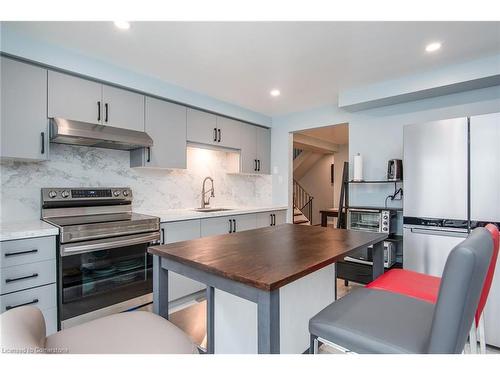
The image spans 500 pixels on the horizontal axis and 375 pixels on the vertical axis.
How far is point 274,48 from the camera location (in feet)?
7.13

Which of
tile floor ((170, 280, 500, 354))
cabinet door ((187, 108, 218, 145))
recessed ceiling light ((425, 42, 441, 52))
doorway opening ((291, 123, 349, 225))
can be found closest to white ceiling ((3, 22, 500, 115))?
recessed ceiling light ((425, 42, 441, 52))


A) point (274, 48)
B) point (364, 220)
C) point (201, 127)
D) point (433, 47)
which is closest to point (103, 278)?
point (201, 127)

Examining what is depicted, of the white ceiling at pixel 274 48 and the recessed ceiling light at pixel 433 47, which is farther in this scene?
the recessed ceiling light at pixel 433 47

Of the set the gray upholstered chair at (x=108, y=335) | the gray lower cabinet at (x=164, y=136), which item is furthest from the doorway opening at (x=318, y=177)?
the gray upholstered chair at (x=108, y=335)

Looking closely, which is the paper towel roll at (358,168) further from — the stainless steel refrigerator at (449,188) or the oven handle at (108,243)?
the oven handle at (108,243)

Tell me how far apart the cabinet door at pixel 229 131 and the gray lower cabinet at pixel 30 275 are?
7.34 feet

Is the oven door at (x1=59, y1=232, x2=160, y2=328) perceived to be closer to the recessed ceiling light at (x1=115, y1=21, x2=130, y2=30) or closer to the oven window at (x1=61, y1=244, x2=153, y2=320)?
the oven window at (x1=61, y1=244, x2=153, y2=320)

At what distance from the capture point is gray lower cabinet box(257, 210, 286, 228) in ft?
12.1

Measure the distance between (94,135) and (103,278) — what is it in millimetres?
1216

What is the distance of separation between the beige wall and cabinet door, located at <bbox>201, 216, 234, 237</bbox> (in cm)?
486

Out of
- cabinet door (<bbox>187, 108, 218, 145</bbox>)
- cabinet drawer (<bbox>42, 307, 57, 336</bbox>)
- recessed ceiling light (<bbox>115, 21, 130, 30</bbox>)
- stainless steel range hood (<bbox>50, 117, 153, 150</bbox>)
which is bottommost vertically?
cabinet drawer (<bbox>42, 307, 57, 336</bbox>)

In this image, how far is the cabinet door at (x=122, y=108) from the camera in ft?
8.15

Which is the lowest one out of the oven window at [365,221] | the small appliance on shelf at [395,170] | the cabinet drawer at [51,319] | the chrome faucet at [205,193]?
the cabinet drawer at [51,319]
